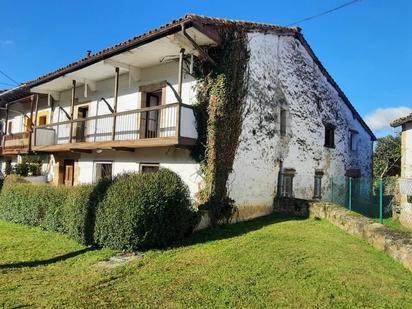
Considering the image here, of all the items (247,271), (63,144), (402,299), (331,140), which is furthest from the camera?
(331,140)

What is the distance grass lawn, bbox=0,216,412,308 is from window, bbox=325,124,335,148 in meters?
8.06

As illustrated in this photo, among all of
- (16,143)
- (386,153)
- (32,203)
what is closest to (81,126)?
(16,143)

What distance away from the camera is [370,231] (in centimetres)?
995

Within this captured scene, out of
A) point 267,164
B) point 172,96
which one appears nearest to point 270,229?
point 267,164

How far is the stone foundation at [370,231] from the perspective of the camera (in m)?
8.42

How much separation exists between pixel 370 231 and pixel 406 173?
20.7 ft

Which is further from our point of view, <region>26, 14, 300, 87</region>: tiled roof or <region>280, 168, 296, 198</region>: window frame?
<region>280, 168, 296, 198</region>: window frame

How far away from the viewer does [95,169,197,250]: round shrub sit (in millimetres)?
9414

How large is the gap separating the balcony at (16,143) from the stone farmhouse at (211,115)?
11 cm

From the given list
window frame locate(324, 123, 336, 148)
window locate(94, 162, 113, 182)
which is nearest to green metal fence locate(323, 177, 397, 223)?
window frame locate(324, 123, 336, 148)

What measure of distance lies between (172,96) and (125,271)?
24.5ft

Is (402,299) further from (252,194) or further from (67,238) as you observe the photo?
(67,238)

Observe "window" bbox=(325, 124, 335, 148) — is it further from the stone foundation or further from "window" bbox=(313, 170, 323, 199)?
the stone foundation

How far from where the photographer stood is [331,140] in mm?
18219
